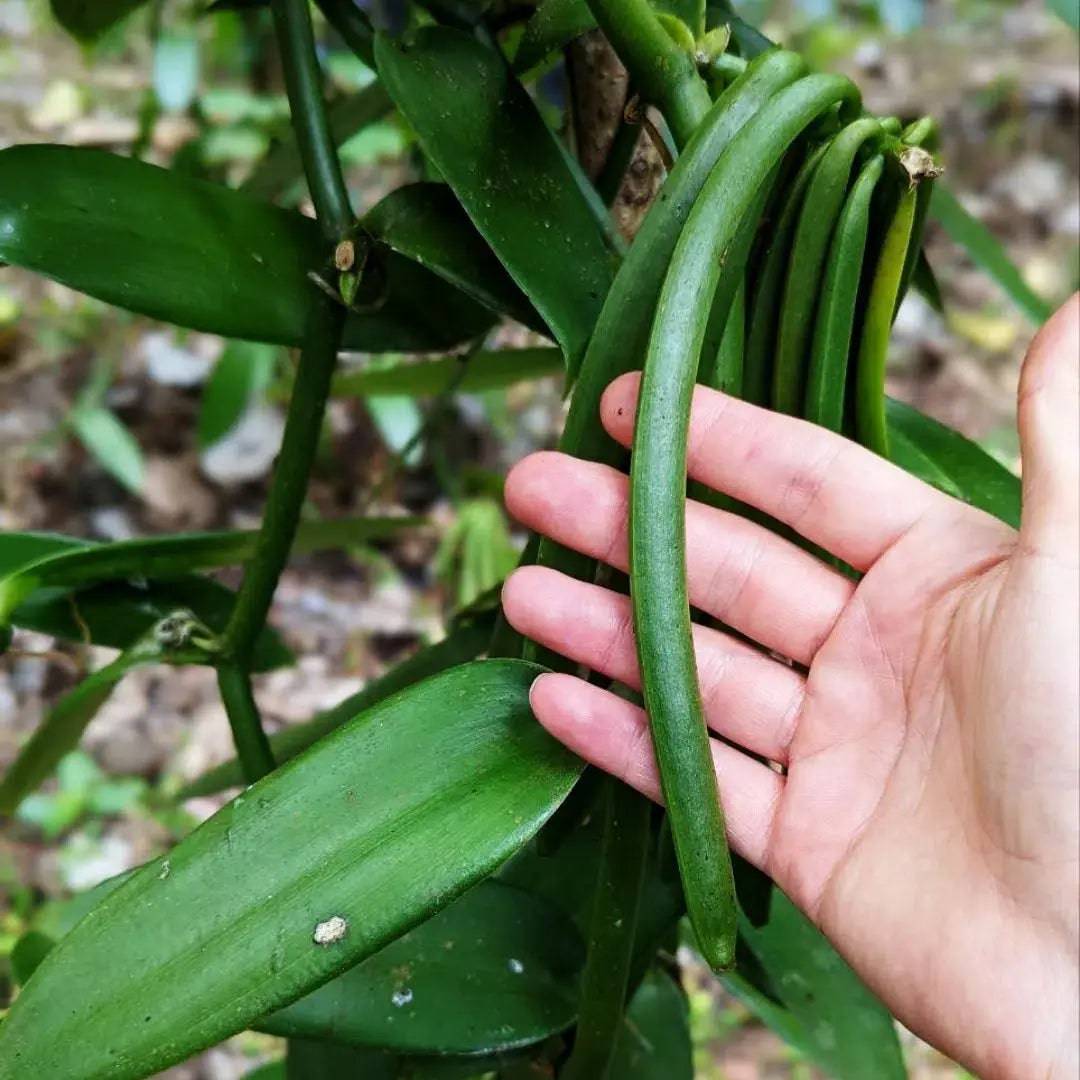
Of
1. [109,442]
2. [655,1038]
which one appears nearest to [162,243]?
[655,1038]

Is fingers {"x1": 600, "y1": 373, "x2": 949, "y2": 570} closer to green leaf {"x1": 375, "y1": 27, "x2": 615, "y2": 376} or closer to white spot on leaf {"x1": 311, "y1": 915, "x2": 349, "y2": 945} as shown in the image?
green leaf {"x1": 375, "y1": 27, "x2": 615, "y2": 376}

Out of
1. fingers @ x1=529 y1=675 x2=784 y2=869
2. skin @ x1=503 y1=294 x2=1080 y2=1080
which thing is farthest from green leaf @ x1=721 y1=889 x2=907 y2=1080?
fingers @ x1=529 y1=675 x2=784 y2=869

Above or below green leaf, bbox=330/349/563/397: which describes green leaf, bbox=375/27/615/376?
above

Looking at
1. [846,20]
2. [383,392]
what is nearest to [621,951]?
[383,392]

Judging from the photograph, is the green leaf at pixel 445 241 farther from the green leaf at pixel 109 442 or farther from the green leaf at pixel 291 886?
the green leaf at pixel 109 442

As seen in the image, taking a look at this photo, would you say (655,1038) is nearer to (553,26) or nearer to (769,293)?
(769,293)

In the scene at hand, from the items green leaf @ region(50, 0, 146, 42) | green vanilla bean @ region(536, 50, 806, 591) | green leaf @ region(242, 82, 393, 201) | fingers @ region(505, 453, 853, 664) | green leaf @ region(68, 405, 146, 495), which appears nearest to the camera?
green vanilla bean @ region(536, 50, 806, 591)
